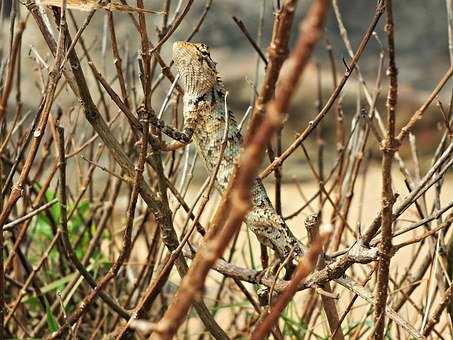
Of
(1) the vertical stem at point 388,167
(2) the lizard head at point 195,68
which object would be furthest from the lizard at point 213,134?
(1) the vertical stem at point 388,167

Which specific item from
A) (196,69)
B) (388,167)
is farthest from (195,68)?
(388,167)

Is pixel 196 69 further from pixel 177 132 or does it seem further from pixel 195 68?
pixel 177 132

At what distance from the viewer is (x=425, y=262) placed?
277cm

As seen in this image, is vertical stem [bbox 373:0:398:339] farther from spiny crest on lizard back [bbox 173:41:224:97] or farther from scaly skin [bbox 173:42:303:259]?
spiny crest on lizard back [bbox 173:41:224:97]

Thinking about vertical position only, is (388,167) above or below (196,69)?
below

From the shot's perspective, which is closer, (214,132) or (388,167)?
(388,167)

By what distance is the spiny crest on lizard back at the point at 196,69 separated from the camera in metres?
2.39

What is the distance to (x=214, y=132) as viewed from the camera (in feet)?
7.57

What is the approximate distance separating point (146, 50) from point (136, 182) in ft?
0.85

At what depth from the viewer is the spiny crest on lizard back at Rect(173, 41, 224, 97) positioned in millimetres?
2389

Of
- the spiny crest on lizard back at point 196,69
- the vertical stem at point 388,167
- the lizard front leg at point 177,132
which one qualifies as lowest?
the vertical stem at point 388,167

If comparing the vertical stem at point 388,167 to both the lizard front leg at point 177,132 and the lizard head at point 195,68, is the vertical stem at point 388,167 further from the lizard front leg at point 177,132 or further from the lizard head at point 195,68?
the lizard head at point 195,68

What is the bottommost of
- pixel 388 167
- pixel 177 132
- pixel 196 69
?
pixel 388 167

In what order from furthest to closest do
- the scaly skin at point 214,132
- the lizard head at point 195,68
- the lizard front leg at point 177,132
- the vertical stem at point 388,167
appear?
the lizard head at point 195,68, the scaly skin at point 214,132, the lizard front leg at point 177,132, the vertical stem at point 388,167
